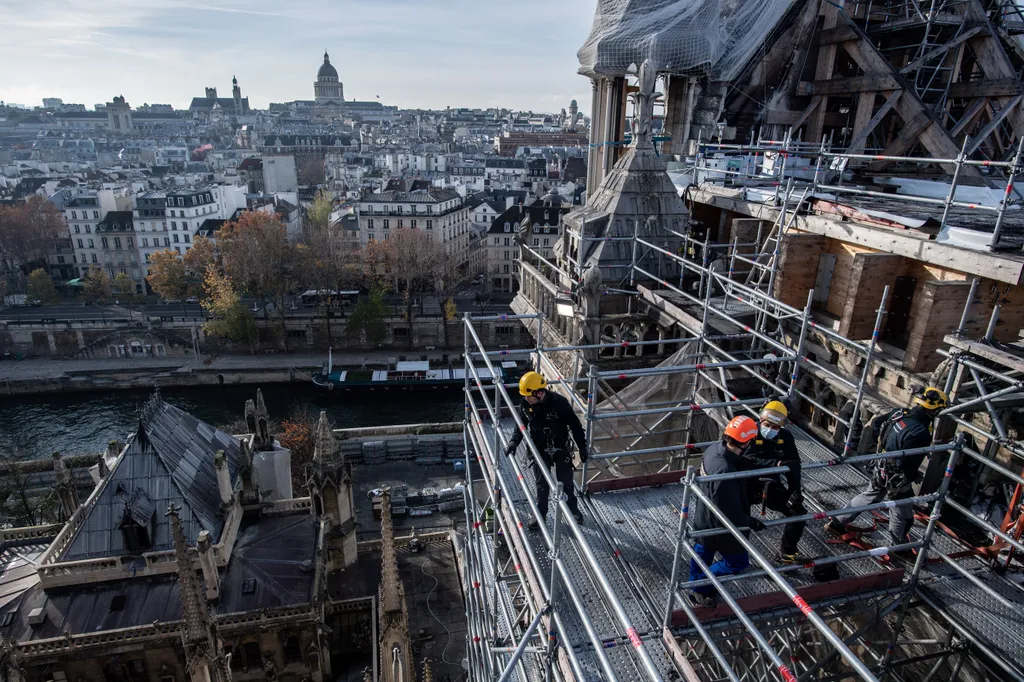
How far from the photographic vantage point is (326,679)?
1841cm

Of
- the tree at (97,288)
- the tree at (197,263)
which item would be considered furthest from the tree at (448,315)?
the tree at (97,288)

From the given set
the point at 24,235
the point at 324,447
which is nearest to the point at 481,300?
the point at 324,447

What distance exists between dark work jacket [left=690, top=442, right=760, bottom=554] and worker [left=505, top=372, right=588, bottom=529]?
1727 millimetres

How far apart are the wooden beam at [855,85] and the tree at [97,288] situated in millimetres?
62728

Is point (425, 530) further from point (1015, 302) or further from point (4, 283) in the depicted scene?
point (4, 283)

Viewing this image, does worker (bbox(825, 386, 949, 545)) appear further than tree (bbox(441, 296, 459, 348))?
No

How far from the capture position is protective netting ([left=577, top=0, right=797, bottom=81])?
19188mm

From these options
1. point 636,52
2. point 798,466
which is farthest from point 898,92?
point 798,466

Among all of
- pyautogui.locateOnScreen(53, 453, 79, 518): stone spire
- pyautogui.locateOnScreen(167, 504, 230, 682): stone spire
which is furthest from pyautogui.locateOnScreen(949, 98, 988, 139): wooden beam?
pyautogui.locateOnScreen(53, 453, 79, 518): stone spire

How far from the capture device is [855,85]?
55.6 ft

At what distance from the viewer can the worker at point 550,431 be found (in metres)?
7.22

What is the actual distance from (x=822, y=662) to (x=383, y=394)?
1596 inches

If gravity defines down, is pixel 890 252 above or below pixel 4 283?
above

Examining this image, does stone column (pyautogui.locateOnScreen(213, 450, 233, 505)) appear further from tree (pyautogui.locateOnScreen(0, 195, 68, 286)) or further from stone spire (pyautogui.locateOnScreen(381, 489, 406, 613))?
tree (pyautogui.locateOnScreen(0, 195, 68, 286))
